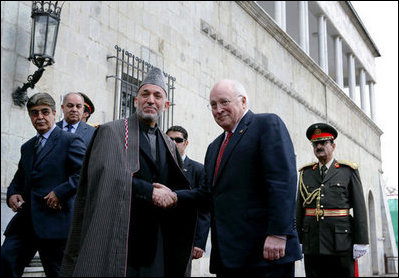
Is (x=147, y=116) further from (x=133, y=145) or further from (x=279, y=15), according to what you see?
(x=279, y=15)

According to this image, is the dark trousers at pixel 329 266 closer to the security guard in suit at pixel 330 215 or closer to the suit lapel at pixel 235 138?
Answer: the security guard in suit at pixel 330 215

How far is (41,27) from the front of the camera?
18.8 ft

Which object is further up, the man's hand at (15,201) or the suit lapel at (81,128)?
the suit lapel at (81,128)

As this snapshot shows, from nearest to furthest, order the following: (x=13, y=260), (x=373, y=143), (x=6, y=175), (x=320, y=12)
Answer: (x=13, y=260), (x=6, y=175), (x=320, y=12), (x=373, y=143)

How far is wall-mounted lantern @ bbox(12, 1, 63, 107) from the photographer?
5.68 metres

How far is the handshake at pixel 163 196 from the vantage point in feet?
10.2

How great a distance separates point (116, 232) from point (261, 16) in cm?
1070

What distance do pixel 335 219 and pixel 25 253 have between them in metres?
3.23

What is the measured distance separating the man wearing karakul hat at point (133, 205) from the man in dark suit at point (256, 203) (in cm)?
33

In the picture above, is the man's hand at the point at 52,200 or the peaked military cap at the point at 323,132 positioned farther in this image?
the peaked military cap at the point at 323,132

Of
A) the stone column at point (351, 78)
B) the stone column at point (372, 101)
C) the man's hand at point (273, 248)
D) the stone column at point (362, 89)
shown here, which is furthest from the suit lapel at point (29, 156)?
the stone column at point (372, 101)

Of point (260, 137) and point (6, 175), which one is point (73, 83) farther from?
point (260, 137)

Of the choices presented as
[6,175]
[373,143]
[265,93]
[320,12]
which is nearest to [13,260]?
[6,175]

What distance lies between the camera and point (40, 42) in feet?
18.8
